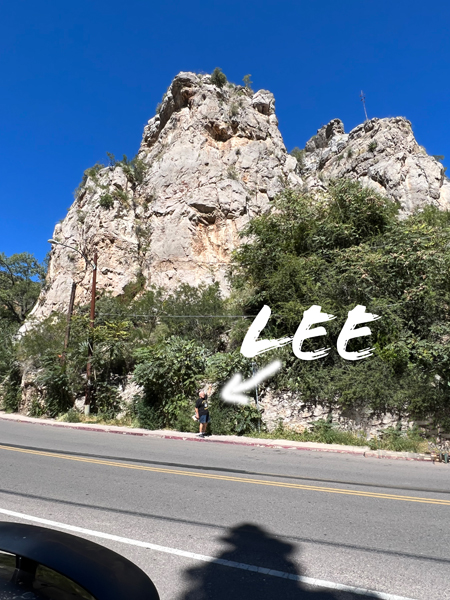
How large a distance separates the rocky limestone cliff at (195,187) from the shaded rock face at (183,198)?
96 mm

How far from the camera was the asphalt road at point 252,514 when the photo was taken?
3371mm

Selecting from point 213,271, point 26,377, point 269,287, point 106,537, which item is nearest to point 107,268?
point 213,271

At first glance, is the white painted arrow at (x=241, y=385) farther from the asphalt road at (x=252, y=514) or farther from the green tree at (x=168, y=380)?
the asphalt road at (x=252, y=514)

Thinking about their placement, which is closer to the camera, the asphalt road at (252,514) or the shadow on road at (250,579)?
the shadow on road at (250,579)

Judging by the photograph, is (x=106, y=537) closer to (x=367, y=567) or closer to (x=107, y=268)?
(x=367, y=567)

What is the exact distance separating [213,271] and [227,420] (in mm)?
15519

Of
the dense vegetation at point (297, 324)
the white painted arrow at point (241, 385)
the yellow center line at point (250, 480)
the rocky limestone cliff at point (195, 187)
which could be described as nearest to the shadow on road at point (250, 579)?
the yellow center line at point (250, 480)

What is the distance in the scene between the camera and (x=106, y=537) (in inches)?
165

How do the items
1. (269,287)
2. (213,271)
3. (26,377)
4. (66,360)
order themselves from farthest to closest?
(213,271), (26,377), (66,360), (269,287)

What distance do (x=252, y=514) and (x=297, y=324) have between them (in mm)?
10220

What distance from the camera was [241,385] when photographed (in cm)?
1388

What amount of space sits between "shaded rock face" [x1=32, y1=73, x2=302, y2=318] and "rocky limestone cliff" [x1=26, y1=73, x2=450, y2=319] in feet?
0.31

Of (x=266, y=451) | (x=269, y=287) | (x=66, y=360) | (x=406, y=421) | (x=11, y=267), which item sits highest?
(x=11, y=267)

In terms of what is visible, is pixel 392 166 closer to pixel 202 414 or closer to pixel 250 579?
pixel 202 414
